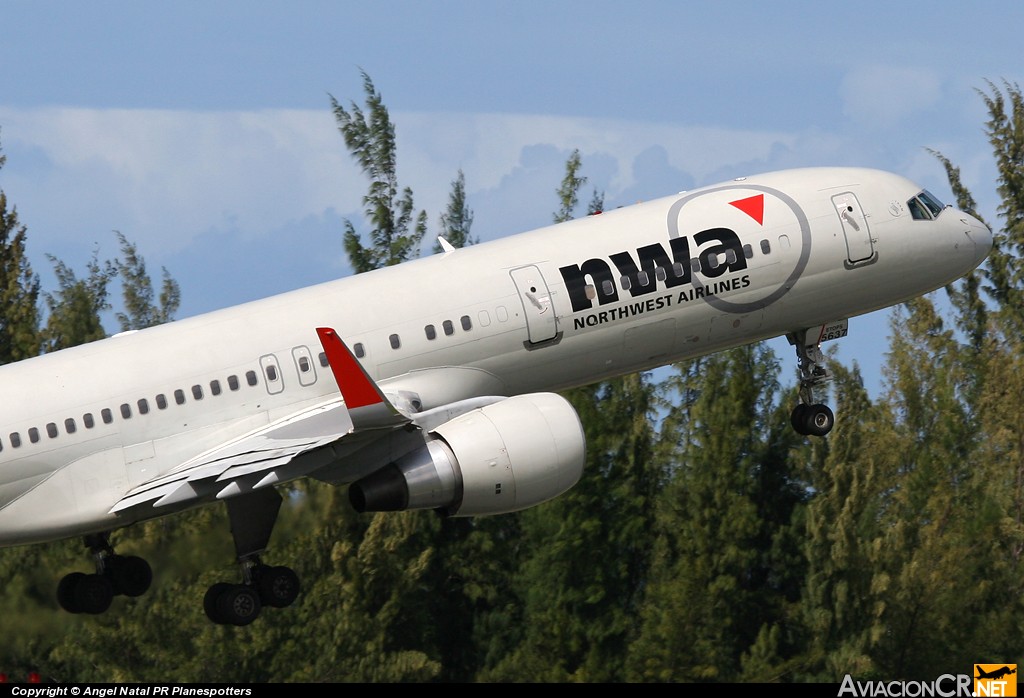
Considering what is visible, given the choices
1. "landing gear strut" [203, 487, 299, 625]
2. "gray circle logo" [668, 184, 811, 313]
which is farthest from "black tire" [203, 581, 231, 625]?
"gray circle logo" [668, 184, 811, 313]

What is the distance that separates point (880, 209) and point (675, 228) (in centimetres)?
437

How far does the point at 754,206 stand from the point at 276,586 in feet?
36.6

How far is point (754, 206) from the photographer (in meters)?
34.1

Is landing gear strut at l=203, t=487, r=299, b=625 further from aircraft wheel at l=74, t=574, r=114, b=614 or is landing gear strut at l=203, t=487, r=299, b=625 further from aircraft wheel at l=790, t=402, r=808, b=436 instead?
aircraft wheel at l=790, t=402, r=808, b=436

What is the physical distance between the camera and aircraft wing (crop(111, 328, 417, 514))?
93.4ft

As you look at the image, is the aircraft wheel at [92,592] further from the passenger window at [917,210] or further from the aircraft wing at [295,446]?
the passenger window at [917,210]

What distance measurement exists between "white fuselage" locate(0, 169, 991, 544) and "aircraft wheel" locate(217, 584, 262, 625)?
6.94ft

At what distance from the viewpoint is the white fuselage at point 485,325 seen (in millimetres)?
30797

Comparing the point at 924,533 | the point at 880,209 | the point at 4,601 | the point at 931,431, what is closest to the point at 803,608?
the point at 924,533

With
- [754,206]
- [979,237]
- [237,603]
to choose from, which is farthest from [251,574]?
[979,237]

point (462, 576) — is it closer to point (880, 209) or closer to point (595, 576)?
point (595, 576)

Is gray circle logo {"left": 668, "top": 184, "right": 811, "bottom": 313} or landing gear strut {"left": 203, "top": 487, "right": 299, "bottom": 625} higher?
gray circle logo {"left": 668, "top": 184, "right": 811, "bottom": 313}

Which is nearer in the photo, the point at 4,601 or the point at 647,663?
the point at 4,601

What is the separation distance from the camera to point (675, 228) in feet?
110
